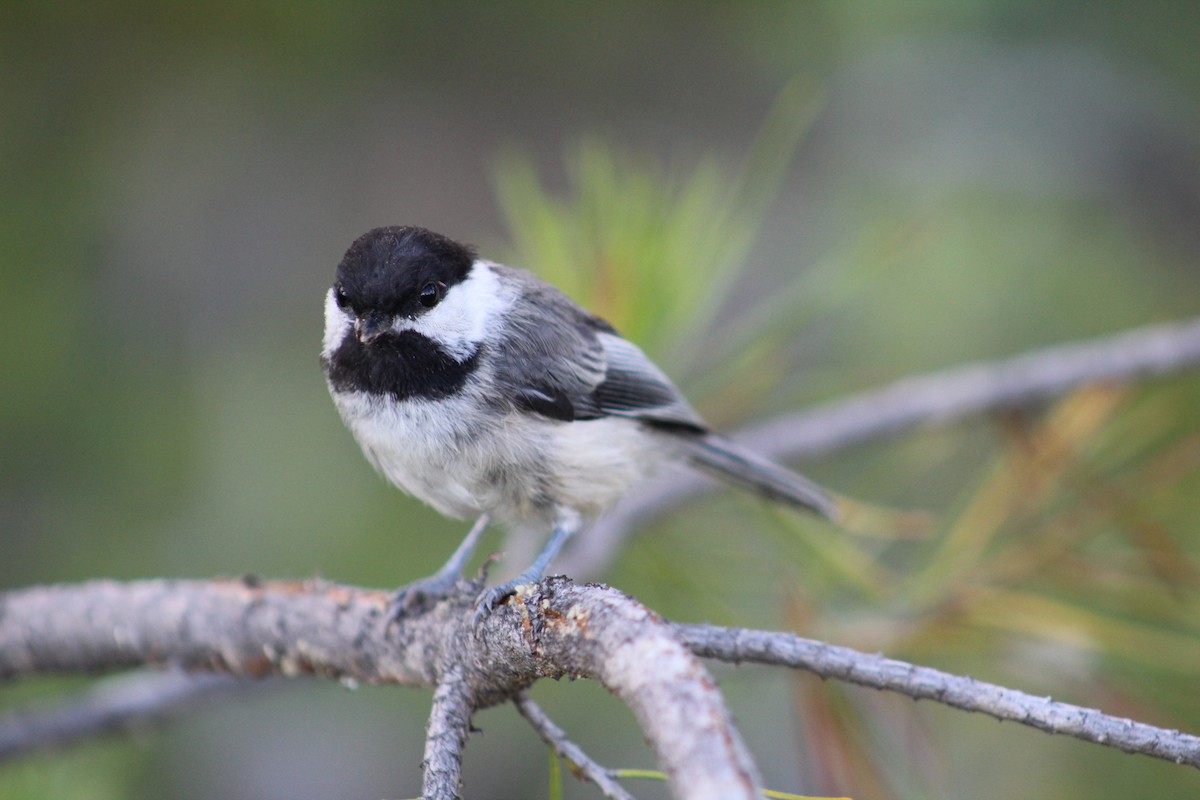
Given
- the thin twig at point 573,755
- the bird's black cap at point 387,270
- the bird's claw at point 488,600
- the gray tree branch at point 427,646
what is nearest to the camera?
the gray tree branch at point 427,646

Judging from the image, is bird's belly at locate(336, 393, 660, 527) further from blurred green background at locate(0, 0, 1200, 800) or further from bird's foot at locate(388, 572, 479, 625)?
blurred green background at locate(0, 0, 1200, 800)

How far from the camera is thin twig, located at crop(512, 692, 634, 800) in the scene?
696 millimetres

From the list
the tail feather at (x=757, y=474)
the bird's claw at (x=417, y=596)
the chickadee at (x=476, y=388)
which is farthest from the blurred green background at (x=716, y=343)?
the bird's claw at (x=417, y=596)

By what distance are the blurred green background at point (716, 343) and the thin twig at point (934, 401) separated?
0.05 metres

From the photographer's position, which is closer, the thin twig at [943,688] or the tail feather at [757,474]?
the thin twig at [943,688]

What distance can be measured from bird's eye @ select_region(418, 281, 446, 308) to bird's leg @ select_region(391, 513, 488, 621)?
32cm

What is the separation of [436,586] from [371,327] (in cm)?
35

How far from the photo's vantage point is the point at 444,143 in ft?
9.45

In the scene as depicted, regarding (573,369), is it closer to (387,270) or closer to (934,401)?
(387,270)

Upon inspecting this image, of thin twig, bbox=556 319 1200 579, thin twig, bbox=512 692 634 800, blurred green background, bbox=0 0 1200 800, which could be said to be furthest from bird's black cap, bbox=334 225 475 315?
thin twig, bbox=512 692 634 800

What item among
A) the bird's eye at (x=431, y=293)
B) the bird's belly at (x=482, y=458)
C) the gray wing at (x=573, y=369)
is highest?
the bird's eye at (x=431, y=293)

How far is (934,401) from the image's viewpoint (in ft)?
4.83

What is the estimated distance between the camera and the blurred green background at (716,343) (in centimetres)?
135

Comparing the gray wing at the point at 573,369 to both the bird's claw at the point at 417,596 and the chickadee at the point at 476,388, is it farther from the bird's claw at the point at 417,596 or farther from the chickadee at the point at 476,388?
the bird's claw at the point at 417,596
